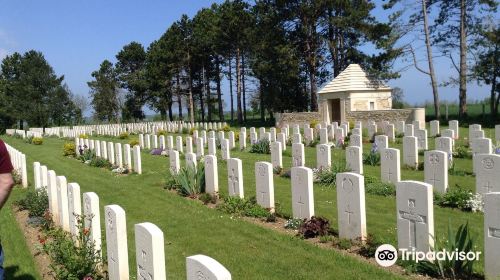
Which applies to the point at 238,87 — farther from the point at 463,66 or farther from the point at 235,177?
the point at 235,177

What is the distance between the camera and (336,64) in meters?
36.8

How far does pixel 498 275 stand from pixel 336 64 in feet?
108

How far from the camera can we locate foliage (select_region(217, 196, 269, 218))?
8.48 m

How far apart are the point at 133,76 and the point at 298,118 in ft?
117

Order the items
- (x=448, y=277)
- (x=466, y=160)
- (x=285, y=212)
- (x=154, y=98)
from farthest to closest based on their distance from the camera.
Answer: (x=154, y=98)
(x=466, y=160)
(x=285, y=212)
(x=448, y=277)

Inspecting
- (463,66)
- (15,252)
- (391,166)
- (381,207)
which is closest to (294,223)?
(381,207)

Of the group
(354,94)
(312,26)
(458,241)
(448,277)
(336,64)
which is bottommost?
(448,277)

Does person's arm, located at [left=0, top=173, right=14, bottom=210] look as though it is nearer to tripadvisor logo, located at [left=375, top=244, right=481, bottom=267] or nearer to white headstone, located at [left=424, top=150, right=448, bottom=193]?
tripadvisor logo, located at [left=375, top=244, right=481, bottom=267]

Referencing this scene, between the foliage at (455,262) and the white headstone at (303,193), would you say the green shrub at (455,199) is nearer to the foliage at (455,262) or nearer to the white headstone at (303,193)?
the white headstone at (303,193)

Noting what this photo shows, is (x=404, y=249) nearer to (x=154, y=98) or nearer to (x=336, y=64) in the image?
(x=336, y=64)

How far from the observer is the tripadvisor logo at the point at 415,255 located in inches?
203

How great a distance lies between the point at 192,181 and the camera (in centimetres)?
1068

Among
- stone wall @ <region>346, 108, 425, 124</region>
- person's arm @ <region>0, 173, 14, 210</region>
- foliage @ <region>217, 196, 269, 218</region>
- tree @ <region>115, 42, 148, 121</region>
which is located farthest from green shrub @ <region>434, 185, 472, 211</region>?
tree @ <region>115, 42, 148, 121</region>

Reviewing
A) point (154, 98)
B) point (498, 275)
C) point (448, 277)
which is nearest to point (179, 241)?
point (448, 277)
